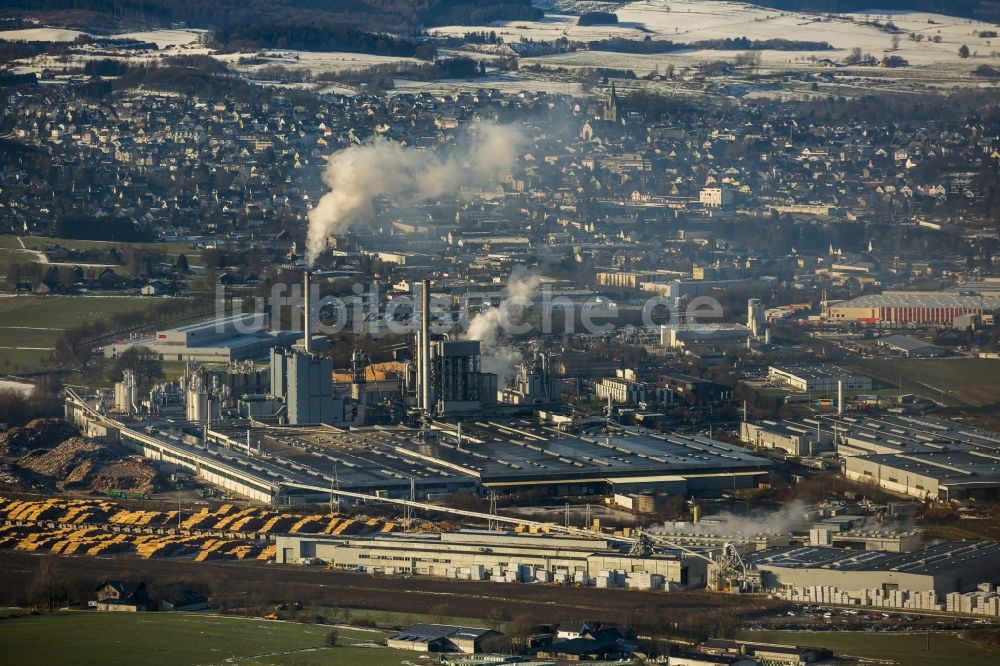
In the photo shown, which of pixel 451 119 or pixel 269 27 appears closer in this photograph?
pixel 451 119

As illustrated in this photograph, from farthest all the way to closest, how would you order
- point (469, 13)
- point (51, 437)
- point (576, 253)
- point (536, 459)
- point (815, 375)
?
point (469, 13) < point (576, 253) < point (815, 375) < point (51, 437) < point (536, 459)

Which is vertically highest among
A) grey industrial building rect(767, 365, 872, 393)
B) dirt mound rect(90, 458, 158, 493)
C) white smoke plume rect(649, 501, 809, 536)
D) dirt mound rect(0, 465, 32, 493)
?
white smoke plume rect(649, 501, 809, 536)

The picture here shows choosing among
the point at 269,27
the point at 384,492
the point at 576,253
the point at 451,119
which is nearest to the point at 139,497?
the point at 384,492

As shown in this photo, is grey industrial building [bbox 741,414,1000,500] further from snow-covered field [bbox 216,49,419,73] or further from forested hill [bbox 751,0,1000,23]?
forested hill [bbox 751,0,1000,23]

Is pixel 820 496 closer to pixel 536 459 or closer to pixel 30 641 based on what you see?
pixel 536 459

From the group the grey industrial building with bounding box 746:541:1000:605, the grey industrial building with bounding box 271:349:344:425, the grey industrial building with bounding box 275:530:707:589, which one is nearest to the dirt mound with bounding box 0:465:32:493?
the grey industrial building with bounding box 271:349:344:425

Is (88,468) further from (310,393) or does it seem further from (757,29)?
(757,29)

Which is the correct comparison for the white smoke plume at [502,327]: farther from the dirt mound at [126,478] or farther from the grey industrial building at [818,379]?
the dirt mound at [126,478]
